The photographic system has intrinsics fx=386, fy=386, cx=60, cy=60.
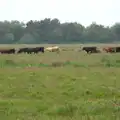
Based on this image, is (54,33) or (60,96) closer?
(60,96)

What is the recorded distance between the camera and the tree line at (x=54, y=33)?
101 meters

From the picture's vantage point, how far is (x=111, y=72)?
63.9ft

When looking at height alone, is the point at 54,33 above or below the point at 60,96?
above

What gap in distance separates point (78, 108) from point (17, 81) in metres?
6.23

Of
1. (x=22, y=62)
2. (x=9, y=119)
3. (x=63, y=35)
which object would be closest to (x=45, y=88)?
(x=9, y=119)

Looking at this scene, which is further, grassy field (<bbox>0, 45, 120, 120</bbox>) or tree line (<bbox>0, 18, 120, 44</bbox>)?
tree line (<bbox>0, 18, 120, 44</bbox>)

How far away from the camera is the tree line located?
101 metres

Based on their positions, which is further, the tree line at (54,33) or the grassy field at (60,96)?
the tree line at (54,33)

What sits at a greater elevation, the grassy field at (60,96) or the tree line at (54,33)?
the tree line at (54,33)

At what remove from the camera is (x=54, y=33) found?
10375cm

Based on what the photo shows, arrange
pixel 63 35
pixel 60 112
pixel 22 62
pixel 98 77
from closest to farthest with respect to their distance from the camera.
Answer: pixel 60 112 → pixel 98 77 → pixel 22 62 → pixel 63 35

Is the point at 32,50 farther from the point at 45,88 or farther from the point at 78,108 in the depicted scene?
the point at 78,108

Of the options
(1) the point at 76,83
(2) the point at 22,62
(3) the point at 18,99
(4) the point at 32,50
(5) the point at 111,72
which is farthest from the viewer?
(4) the point at 32,50

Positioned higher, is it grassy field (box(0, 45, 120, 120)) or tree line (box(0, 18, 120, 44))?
tree line (box(0, 18, 120, 44))
